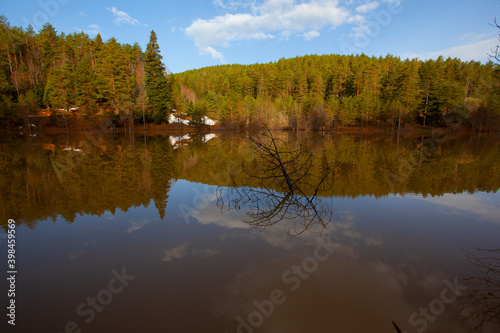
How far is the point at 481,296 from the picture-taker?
3512 millimetres

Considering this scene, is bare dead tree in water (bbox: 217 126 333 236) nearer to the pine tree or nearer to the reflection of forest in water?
the reflection of forest in water

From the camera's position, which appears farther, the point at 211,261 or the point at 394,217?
the point at 394,217

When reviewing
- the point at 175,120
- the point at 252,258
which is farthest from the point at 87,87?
the point at 252,258

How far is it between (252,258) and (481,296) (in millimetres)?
3271

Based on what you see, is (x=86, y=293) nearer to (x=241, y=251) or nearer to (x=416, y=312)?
(x=241, y=251)

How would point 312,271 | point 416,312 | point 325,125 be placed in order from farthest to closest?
point 325,125 → point 312,271 → point 416,312

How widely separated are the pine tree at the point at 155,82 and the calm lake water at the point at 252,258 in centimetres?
4242

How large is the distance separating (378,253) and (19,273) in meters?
5.99

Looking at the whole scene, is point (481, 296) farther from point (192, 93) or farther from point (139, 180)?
point (192, 93)

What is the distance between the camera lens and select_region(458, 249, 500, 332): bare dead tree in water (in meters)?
3.09

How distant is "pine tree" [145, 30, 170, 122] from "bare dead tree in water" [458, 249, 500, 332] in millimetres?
50416

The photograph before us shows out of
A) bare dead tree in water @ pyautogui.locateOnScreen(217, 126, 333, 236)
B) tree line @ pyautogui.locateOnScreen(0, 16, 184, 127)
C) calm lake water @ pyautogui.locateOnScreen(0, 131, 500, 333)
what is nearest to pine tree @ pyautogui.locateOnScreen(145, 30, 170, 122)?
tree line @ pyautogui.locateOnScreen(0, 16, 184, 127)

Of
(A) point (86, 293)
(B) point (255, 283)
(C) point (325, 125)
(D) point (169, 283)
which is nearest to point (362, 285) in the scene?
(B) point (255, 283)

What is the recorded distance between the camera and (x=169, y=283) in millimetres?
3756
